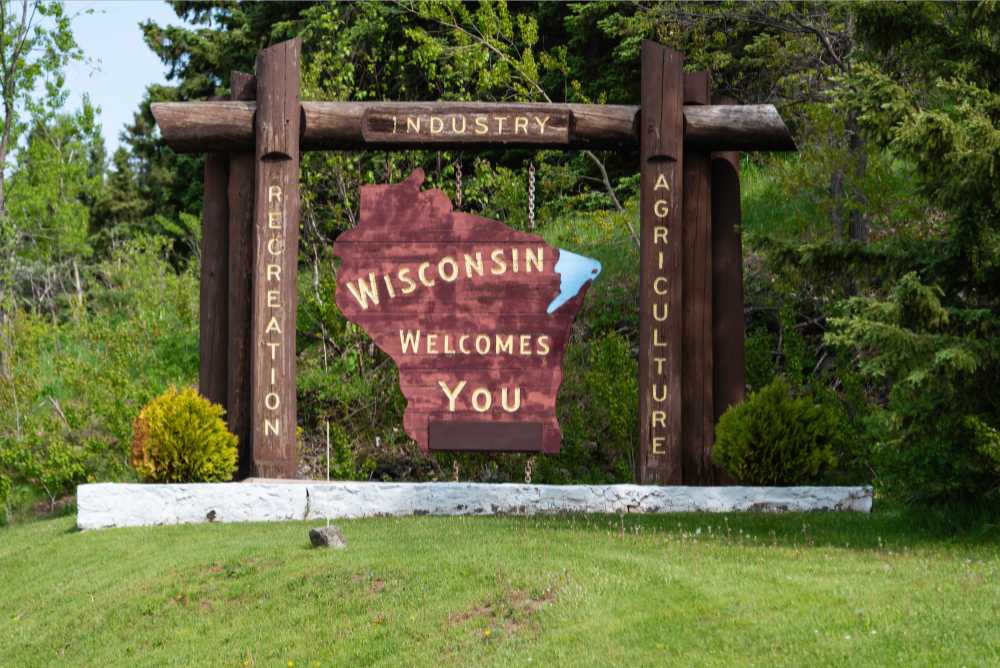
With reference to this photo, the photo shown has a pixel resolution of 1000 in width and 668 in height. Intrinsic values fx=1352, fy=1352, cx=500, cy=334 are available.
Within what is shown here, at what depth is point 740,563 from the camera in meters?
11.1

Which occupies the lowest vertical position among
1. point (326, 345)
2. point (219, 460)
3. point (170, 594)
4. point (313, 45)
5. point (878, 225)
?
point (170, 594)

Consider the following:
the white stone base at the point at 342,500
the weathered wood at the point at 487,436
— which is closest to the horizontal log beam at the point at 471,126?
the weathered wood at the point at 487,436

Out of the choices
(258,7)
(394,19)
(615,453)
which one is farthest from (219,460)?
(258,7)

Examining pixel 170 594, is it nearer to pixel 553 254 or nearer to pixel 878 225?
pixel 553 254

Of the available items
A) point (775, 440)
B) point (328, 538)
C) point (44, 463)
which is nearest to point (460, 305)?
point (775, 440)

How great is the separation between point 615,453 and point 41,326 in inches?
393

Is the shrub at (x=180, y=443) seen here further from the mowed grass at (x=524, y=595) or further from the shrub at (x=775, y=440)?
the shrub at (x=775, y=440)

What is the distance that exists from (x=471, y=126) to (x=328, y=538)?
5.57m

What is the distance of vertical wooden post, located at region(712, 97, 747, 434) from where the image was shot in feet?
51.9

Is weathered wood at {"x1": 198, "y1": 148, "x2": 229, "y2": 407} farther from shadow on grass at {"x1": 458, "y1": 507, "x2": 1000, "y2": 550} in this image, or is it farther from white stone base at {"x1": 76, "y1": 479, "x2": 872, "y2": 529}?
shadow on grass at {"x1": 458, "y1": 507, "x2": 1000, "y2": 550}

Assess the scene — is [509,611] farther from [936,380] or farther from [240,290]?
[240,290]

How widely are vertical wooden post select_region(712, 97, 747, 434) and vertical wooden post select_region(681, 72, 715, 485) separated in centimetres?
19

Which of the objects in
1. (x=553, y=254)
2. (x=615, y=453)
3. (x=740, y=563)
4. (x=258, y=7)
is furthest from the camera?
(x=258, y=7)

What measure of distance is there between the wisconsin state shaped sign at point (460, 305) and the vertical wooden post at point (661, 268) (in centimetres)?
96
